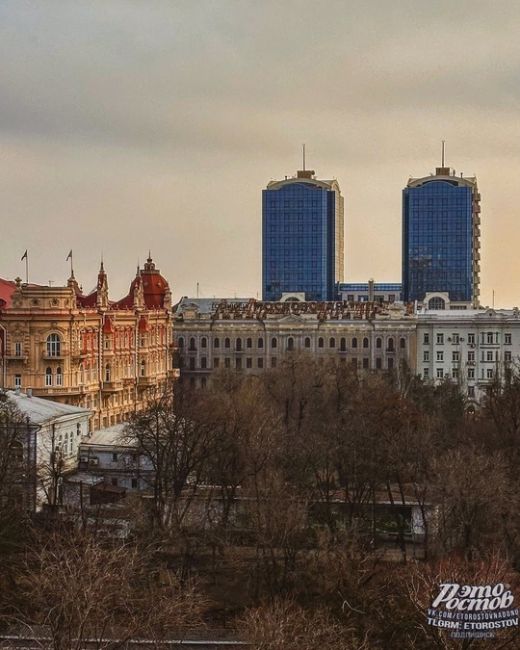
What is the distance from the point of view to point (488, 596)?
40.1 metres

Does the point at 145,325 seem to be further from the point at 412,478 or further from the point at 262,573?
the point at 262,573

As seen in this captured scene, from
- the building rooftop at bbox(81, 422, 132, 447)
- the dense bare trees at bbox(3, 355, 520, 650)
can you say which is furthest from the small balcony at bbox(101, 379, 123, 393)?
A: the dense bare trees at bbox(3, 355, 520, 650)

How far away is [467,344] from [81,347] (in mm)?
53662

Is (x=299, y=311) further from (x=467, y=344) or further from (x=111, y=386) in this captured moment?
(x=111, y=386)

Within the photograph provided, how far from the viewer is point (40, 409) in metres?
77.5

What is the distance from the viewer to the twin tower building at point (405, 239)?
190 metres

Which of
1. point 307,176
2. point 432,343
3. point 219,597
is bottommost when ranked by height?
point 219,597

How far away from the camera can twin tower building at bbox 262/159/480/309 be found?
19025 cm

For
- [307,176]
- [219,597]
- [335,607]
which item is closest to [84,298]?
[219,597]

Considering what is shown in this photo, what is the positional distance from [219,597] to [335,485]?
1654 cm

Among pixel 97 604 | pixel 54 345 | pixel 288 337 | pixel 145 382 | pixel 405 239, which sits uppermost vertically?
pixel 405 239

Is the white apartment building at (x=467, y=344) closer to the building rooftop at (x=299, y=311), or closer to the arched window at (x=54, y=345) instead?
the building rooftop at (x=299, y=311)

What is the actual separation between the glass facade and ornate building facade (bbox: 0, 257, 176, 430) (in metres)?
85.6

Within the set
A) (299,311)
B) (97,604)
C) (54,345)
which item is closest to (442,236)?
(299,311)
